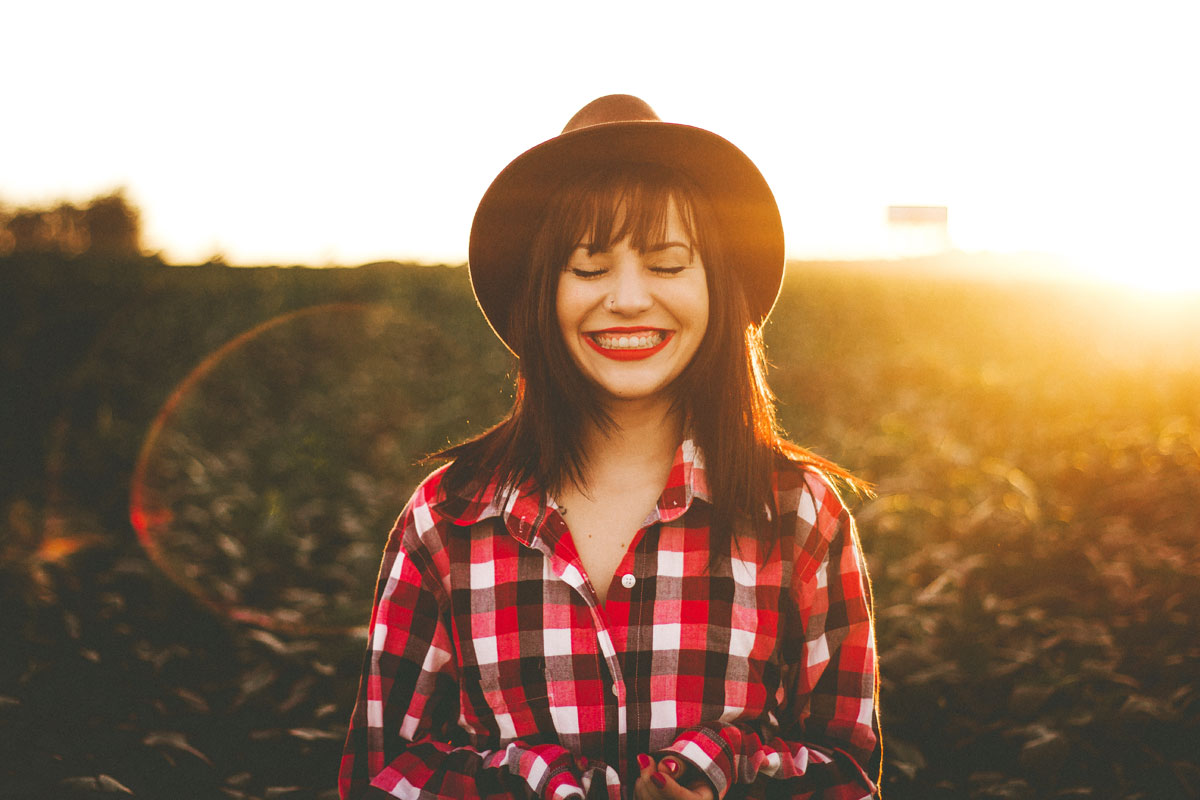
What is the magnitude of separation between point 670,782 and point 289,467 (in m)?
5.10

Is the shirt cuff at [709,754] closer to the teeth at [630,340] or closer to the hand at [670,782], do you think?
the hand at [670,782]

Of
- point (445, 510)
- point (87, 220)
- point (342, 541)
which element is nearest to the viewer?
point (445, 510)

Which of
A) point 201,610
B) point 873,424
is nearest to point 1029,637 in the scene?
point 201,610

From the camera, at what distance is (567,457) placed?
160 centimetres

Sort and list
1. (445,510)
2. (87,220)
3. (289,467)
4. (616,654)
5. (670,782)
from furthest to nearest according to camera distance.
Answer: (87,220) → (289,467) → (445,510) → (616,654) → (670,782)

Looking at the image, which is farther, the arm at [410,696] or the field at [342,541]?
the field at [342,541]

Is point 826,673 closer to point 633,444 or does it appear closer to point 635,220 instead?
point 633,444

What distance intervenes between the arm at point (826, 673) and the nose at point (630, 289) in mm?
493

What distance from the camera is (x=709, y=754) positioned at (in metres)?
1.33

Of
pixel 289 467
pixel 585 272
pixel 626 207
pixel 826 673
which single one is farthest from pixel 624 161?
pixel 289 467

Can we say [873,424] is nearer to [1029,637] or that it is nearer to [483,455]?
[1029,637]

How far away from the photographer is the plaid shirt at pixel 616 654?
1402 millimetres

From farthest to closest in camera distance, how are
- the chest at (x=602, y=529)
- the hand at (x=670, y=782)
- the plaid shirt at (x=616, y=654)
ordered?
the chest at (x=602, y=529) < the plaid shirt at (x=616, y=654) < the hand at (x=670, y=782)

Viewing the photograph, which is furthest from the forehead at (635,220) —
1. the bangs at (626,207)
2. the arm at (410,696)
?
the arm at (410,696)
